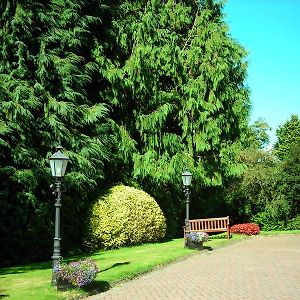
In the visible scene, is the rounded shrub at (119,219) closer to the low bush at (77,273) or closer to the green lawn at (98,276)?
the green lawn at (98,276)

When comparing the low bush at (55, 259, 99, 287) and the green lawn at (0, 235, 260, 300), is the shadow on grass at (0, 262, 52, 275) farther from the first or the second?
the low bush at (55, 259, 99, 287)

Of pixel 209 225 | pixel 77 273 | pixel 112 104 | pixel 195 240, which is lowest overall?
pixel 77 273

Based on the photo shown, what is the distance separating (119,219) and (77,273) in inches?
372

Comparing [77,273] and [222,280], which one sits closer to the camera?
[77,273]

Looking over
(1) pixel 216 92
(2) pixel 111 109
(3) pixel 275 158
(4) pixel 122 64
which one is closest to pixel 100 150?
(2) pixel 111 109

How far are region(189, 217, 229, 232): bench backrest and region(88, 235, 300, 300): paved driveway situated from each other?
248 inches

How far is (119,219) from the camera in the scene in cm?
1931

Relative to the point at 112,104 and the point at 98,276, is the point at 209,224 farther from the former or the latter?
the point at 98,276

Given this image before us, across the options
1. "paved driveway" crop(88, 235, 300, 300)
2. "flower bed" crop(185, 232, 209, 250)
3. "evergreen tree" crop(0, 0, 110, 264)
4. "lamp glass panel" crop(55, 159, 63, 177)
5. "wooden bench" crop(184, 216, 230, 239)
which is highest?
"evergreen tree" crop(0, 0, 110, 264)

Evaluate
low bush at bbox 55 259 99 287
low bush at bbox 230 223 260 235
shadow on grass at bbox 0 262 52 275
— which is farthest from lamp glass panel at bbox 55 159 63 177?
low bush at bbox 230 223 260 235

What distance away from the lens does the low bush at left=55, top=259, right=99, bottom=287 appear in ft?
32.1

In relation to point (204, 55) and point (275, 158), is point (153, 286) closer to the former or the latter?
point (204, 55)

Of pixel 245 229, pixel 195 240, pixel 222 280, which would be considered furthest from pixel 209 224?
pixel 222 280

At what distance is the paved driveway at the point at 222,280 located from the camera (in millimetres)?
9555
